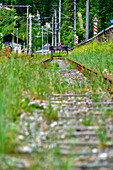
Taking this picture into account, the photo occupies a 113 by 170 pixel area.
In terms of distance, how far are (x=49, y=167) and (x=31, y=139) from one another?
0.72m

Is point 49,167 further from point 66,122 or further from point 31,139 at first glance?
point 66,122

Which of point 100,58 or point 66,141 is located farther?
point 100,58

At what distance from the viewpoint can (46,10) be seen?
336ft

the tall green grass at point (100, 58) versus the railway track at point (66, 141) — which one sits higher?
the railway track at point (66, 141)

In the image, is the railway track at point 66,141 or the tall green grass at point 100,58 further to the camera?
the tall green grass at point 100,58

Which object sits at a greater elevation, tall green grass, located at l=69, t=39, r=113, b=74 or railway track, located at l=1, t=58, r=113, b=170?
railway track, located at l=1, t=58, r=113, b=170

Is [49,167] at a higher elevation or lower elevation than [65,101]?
higher

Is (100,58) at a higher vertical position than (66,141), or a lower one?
lower

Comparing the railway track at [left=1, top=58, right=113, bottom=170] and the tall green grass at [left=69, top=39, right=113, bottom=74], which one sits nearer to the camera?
the railway track at [left=1, top=58, right=113, bottom=170]

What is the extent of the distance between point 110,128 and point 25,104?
151 cm

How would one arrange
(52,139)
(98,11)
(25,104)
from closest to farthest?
(52,139)
(25,104)
(98,11)

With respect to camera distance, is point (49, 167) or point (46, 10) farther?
point (46, 10)

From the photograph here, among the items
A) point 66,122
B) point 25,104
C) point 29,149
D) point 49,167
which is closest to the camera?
point 49,167

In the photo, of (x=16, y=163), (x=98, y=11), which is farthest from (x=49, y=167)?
(x=98, y=11)
